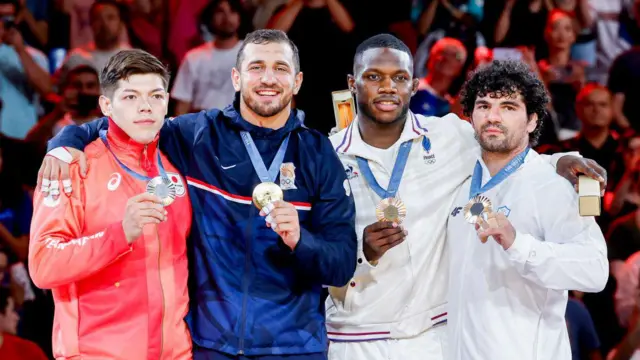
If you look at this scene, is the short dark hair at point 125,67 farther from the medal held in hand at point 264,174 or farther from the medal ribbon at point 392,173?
the medal ribbon at point 392,173

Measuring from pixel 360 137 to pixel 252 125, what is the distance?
721 millimetres

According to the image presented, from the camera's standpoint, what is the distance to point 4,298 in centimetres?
654

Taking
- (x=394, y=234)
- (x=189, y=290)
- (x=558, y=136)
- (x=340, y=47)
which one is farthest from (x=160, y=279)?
(x=558, y=136)

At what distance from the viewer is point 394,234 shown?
13.6ft

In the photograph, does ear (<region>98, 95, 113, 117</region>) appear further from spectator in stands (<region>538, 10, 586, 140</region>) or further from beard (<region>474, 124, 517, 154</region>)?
spectator in stands (<region>538, 10, 586, 140</region>)

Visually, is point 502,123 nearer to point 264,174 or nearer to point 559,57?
point 264,174

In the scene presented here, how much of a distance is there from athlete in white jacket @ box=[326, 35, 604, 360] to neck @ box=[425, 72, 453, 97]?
9.78 ft

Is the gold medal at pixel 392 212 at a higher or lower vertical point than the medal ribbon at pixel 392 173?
lower

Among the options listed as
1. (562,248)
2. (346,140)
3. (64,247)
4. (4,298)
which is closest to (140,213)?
(64,247)

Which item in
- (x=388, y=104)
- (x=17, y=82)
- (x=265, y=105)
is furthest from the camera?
(x=17, y=82)

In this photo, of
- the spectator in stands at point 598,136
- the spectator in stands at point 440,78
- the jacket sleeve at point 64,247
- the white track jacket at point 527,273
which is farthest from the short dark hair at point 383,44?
the spectator in stands at point 598,136

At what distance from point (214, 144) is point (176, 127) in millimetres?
203

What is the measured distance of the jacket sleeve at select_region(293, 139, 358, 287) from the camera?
389 centimetres

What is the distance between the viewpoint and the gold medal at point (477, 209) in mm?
3934
